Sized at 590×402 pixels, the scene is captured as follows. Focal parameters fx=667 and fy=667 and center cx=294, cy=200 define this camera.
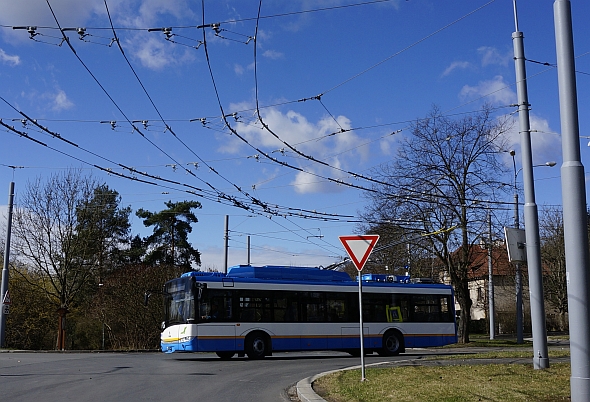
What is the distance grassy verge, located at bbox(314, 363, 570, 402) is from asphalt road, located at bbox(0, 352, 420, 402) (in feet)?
3.92

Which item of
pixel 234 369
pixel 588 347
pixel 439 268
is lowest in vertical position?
pixel 234 369

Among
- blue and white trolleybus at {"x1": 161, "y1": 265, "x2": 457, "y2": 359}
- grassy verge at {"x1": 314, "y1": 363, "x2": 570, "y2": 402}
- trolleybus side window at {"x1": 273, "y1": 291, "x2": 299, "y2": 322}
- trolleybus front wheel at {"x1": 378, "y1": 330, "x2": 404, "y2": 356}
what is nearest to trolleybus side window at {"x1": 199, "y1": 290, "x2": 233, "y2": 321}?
blue and white trolleybus at {"x1": 161, "y1": 265, "x2": 457, "y2": 359}

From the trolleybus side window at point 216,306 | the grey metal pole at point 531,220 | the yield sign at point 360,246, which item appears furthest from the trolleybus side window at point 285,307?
the grey metal pole at point 531,220

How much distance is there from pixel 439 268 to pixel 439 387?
25.9m

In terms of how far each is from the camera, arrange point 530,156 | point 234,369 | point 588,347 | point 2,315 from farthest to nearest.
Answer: point 2,315, point 234,369, point 530,156, point 588,347

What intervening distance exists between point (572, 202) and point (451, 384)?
422cm

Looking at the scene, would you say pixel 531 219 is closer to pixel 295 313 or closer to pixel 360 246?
pixel 360 246

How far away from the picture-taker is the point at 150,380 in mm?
13852

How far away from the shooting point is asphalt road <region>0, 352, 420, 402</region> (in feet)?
37.2

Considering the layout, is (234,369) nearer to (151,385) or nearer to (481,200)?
(151,385)

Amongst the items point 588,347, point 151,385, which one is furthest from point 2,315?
point 588,347

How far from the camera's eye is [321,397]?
1102cm

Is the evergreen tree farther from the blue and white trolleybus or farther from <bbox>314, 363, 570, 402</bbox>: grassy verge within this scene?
<bbox>314, 363, 570, 402</bbox>: grassy verge

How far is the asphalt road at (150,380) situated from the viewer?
11344 mm
